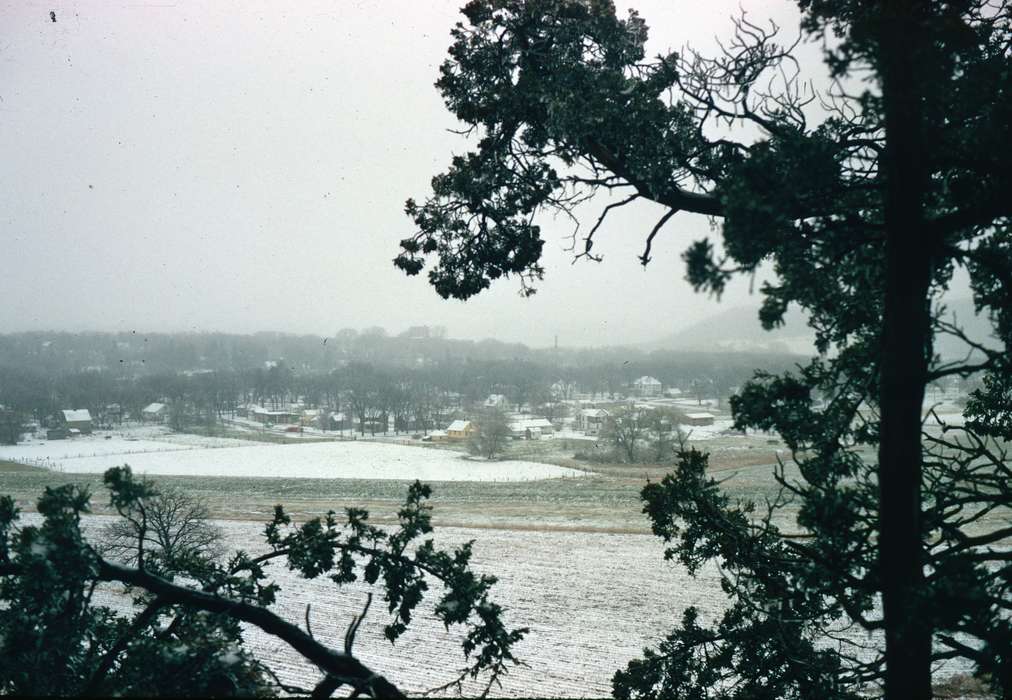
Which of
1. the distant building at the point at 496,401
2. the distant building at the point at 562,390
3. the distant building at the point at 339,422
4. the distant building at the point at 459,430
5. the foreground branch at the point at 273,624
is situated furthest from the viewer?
the distant building at the point at 562,390

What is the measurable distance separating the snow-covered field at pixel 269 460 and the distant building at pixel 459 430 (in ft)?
9.49

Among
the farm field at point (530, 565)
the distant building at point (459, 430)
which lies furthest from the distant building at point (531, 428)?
the farm field at point (530, 565)

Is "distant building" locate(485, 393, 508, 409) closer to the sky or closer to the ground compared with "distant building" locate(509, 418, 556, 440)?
closer to the sky

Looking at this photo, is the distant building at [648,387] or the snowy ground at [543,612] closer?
the snowy ground at [543,612]

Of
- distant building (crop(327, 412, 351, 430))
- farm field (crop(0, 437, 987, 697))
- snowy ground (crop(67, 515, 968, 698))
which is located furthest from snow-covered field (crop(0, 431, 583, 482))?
snowy ground (crop(67, 515, 968, 698))

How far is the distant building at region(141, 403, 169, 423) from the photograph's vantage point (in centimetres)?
4912

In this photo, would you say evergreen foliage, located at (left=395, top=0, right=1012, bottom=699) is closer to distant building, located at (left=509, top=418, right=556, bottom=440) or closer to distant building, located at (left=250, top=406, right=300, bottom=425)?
distant building, located at (left=509, top=418, right=556, bottom=440)

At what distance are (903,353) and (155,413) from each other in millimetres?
55850

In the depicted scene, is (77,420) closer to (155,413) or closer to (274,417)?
(155,413)

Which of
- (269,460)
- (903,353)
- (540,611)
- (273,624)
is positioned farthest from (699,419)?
(273,624)

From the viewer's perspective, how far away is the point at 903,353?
3.49 meters

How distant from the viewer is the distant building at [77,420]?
141ft

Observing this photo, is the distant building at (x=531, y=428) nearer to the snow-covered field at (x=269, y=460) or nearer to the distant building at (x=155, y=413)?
the snow-covered field at (x=269, y=460)

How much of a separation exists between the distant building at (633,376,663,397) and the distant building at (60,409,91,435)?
144 ft
